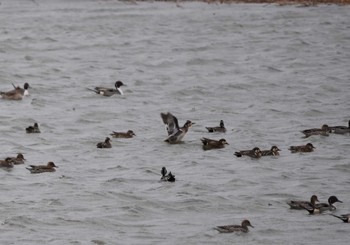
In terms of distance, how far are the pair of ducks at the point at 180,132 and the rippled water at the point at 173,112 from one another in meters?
0.16

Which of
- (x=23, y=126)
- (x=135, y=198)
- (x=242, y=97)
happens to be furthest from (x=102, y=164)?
(x=242, y=97)

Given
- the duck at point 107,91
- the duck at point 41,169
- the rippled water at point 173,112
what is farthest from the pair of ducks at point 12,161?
the duck at point 107,91

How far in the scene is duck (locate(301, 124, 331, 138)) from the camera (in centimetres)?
2481

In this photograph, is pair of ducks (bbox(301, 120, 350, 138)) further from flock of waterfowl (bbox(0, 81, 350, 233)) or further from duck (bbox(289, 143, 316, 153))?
duck (bbox(289, 143, 316, 153))

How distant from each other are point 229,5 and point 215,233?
35076 mm

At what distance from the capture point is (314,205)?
18422 mm

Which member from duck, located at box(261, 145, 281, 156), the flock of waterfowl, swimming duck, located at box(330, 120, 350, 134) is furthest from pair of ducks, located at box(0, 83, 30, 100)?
duck, located at box(261, 145, 281, 156)

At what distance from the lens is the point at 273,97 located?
101ft

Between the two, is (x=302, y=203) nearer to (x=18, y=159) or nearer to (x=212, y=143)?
(x=212, y=143)

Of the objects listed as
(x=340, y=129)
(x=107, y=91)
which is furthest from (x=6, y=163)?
(x=107, y=91)

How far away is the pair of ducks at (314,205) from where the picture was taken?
1836cm

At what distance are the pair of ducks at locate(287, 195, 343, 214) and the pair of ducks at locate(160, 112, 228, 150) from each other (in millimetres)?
4942

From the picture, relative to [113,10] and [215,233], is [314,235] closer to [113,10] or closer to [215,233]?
[215,233]

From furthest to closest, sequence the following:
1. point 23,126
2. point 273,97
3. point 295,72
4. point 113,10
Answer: point 113,10 < point 295,72 < point 273,97 < point 23,126
